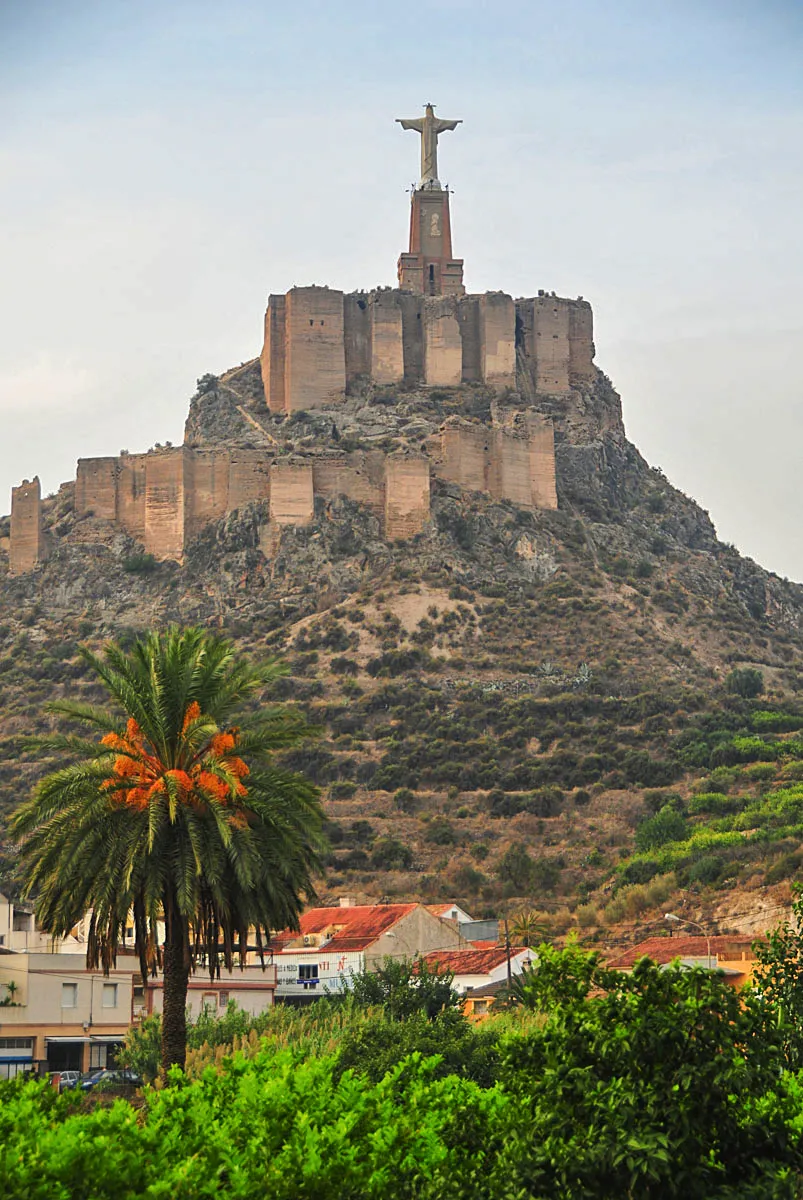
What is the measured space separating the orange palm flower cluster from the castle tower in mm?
65671

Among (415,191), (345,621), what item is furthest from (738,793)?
(415,191)

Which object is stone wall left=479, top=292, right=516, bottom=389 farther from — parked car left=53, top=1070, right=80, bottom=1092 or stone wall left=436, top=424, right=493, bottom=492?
parked car left=53, top=1070, right=80, bottom=1092

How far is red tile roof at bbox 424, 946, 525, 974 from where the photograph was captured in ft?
136

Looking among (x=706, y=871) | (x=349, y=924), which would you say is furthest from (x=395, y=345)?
(x=349, y=924)

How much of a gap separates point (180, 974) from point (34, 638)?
184 feet

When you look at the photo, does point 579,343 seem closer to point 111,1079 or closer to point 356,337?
point 356,337

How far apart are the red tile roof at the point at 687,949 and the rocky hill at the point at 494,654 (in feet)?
25.3

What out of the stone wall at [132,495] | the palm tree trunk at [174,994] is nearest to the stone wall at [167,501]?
the stone wall at [132,495]

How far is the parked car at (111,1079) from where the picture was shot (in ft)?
89.9

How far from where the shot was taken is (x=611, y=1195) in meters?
12.3

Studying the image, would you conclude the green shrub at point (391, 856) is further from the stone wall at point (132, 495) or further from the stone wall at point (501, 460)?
the stone wall at point (132, 495)

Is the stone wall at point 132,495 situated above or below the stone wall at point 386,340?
below

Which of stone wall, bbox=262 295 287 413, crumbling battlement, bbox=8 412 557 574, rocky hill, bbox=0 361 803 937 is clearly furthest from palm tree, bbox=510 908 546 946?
stone wall, bbox=262 295 287 413

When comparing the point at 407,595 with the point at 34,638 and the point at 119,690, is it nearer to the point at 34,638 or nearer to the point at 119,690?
the point at 34,638
